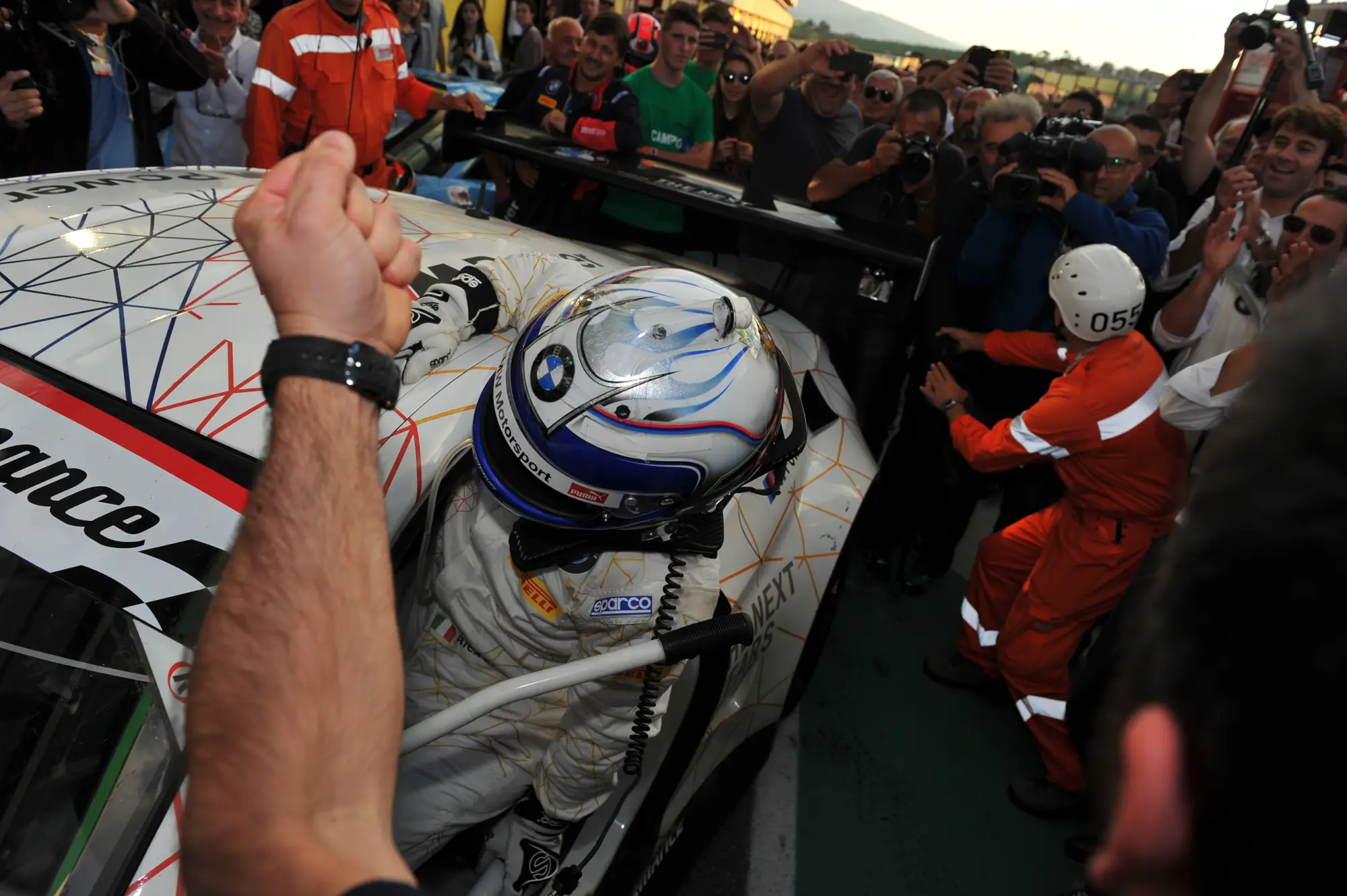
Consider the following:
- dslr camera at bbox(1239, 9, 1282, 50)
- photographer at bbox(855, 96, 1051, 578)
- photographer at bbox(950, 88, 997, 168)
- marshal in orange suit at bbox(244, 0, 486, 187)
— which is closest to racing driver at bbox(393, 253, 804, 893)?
photographer at bbox(855, 96, 1051, 578)

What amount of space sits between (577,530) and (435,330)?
0.57 meters

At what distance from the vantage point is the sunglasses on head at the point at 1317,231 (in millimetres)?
2609

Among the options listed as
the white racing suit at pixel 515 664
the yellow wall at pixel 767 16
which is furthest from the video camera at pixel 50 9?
the yellow wall at pixel 767 16

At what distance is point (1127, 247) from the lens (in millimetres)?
2846

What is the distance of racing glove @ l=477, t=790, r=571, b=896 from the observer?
1504 millimetres

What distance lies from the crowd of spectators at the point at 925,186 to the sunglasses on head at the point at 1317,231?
12mm

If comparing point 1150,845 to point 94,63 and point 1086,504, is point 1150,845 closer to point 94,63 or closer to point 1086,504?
point 1086,504

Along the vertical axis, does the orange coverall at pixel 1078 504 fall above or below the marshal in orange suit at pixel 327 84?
Result: below

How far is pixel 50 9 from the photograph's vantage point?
263cm

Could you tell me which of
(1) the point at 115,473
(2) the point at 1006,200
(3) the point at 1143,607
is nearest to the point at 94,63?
(1) the point at 115,473

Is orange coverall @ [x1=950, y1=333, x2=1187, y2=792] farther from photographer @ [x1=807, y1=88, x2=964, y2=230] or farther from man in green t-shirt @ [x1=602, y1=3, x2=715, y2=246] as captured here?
man in green t-shirt @ [x1=602, y1=3, x2=715, y2=246]

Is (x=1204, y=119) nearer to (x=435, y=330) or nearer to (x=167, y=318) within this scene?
(x=435, y=330)

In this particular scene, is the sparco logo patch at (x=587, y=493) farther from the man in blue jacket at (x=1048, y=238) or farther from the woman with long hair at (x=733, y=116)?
the woman with long hair at (x=733, y=116)

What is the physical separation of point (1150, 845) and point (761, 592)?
146 centimetres
